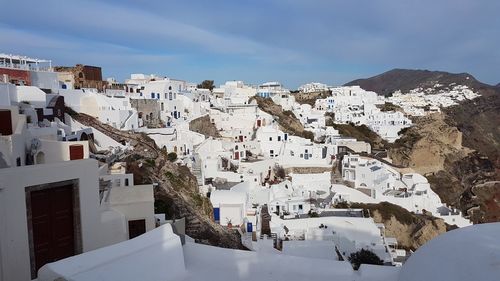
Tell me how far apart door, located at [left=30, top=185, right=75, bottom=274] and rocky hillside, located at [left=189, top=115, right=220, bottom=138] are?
1055 inches

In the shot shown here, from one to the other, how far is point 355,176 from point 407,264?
26.4m

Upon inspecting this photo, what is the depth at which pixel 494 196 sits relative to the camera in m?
42.7

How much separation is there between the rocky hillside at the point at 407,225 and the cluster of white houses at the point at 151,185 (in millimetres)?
1989

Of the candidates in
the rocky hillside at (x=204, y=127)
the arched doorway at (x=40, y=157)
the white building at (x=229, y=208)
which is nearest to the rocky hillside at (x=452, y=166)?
the rocky hillside at (x=204, y=127)

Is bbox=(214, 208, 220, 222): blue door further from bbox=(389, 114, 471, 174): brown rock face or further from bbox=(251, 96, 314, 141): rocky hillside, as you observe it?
bbox=(389, 114, 471, 174): brown rock face

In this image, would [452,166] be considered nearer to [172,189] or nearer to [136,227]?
[172,189]

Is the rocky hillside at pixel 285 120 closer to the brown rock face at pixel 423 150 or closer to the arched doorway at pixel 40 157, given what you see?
the brown rock face at pixel 423 150

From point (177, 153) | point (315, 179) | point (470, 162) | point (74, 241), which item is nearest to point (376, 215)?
point (315, 179)

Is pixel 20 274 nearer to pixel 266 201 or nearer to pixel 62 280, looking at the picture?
pixel 62 280

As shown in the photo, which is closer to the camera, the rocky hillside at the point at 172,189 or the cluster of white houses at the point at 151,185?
the cluster of white houses at the point at 151,185

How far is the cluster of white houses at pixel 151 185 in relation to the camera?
6238 millimetres

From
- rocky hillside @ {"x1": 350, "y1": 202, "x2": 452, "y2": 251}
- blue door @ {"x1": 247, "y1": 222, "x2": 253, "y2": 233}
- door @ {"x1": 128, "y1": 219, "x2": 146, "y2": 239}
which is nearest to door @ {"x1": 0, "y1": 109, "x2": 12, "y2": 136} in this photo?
door @ {"x1": 128, "y1": 219, "x2": 146, "y2": 239}

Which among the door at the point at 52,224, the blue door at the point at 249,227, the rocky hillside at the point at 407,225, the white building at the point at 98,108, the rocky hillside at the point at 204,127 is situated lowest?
the rocky hillside at the point at 407,225

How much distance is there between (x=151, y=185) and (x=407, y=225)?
1883 centimetres
